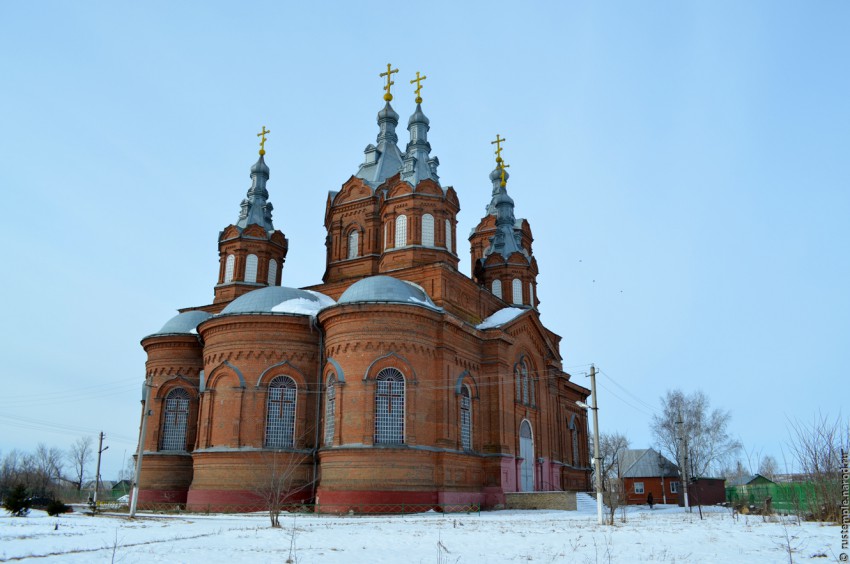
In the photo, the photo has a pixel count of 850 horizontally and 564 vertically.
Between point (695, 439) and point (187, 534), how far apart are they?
38.6 meters

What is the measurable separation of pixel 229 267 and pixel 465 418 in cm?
1443

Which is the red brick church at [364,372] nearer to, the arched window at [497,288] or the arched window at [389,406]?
the arched window at [389,406]

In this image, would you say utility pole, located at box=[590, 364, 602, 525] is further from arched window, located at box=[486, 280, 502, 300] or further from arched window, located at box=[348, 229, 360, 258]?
arched window, located at box=[486, 280, 502, 300]

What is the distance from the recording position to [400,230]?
30.9m

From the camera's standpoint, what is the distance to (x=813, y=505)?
17953mm

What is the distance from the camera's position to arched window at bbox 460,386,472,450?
2666 centimetres

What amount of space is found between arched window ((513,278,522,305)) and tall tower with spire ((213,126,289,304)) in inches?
473

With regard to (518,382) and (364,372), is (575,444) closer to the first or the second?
(518,382)

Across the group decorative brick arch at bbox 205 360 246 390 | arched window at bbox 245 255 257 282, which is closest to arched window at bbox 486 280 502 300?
arched window at bbox 245 255 257 282

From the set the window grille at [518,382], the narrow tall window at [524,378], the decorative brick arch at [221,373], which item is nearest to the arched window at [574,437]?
the narrow tall window at [524,378]

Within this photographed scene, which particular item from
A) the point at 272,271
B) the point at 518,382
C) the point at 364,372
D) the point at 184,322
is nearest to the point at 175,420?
the point at 184,322

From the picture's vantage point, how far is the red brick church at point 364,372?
2422 centimetres

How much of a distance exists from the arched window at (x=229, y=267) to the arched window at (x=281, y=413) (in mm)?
9619

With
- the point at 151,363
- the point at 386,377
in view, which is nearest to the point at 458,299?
the point at 386,377
